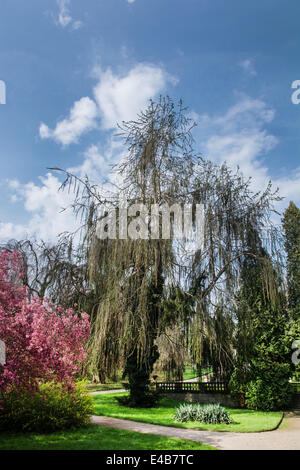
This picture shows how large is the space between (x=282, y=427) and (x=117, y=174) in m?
7.43

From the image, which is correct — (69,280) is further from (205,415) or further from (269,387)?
(269,387)

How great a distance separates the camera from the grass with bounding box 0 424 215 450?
506 centimetres

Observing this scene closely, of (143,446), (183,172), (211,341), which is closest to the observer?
(143,446)

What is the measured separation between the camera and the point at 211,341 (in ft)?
25.9

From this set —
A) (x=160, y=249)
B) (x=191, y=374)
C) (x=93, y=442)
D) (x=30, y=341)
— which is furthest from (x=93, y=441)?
(x=191, y=374)

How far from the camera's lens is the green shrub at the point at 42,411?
6.06 metres

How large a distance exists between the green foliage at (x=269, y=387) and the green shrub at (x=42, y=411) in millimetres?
5254

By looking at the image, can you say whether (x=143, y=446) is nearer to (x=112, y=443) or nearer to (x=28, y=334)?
(x=112, y=443)

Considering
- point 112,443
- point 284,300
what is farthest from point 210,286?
point 112,443

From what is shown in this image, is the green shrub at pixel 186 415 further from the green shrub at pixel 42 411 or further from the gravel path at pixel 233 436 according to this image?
the green shrub at pixel 42 411

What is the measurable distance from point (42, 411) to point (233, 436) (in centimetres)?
357

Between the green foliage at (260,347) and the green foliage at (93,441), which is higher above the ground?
the green foliage at (260,347)

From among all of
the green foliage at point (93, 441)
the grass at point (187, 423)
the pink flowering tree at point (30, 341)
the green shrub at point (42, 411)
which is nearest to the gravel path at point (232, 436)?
the grass at point (187, 423)
